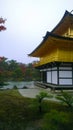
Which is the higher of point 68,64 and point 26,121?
point 68,64

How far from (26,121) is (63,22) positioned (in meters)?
15.3

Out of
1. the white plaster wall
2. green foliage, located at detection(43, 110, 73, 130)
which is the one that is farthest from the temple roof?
green foliage, located at detection(43, 110, 73, 130)

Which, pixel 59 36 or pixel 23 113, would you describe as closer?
pixel 23 113

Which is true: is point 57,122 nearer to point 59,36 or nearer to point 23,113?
point 23,113

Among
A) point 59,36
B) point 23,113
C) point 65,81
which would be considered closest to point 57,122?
point 23,113

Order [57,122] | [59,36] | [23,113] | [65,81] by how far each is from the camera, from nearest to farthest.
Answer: [57,122] < [23,113] < [59,36] < [65,81]

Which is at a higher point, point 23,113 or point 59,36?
point 59,36

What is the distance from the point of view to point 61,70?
2364 centimetres

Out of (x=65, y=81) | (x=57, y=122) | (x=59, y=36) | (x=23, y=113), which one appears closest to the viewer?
(x=57, y=122)

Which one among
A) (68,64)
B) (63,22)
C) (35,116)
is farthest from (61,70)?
(35,116)

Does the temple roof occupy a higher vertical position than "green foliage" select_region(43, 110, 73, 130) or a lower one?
higher

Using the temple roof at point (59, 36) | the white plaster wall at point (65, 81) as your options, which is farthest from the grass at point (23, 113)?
the white plaster wall at point (65, 81)

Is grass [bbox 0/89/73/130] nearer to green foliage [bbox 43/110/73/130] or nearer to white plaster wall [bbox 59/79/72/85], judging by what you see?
green foliage [bbox 43/110/73/130]

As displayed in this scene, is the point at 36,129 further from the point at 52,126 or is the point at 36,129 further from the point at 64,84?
the point at 64,84
